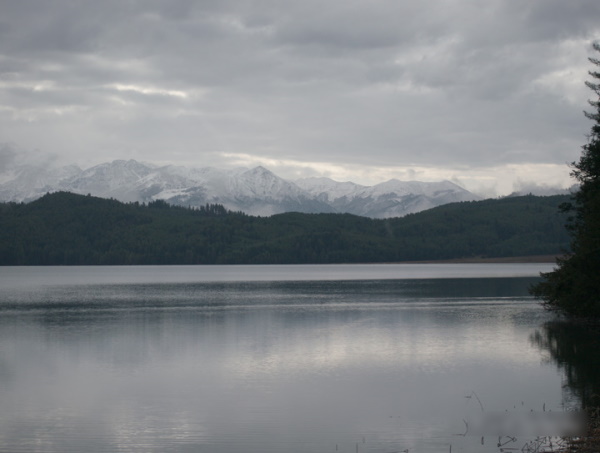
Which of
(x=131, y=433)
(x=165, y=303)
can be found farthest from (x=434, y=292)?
(x=131, y=433)

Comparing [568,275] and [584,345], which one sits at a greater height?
[568,275]

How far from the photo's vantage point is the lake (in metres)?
26.2

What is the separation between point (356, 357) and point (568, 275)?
18.2m

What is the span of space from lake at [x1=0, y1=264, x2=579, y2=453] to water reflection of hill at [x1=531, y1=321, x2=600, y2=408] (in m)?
0.73

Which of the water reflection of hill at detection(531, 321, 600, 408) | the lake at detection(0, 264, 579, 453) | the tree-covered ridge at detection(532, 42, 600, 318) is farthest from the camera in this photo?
the tree-covered ridge at detection(532, 42, 600, 318)

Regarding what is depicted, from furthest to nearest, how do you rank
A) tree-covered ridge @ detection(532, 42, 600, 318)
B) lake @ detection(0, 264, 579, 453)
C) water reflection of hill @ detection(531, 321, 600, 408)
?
tree-covered ridge @ detection(532, 42, 600, 318), water reflection of hill @ detection(531, 321, 600, 408), lake @ detection(0, 264, 579, 453)

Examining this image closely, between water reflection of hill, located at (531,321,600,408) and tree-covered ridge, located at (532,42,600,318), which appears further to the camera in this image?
tree-covered ridge, located at (532,42,600,318)

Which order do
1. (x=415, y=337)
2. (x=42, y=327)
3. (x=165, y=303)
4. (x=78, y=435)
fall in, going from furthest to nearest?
(x=165, y=303), (x=42, y=327), (x=415, y=337), (x=78, y=435)

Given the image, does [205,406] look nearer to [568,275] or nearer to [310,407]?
[310,407]

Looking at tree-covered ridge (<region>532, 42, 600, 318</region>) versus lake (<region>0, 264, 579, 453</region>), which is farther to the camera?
tree-covered ridge (<region>532, 42, 600, 318</region>)

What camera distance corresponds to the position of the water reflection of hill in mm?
33678

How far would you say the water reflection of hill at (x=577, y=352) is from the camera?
33.7 metres

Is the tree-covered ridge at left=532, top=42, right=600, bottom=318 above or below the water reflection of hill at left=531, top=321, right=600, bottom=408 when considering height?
above

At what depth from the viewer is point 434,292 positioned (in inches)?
4427
